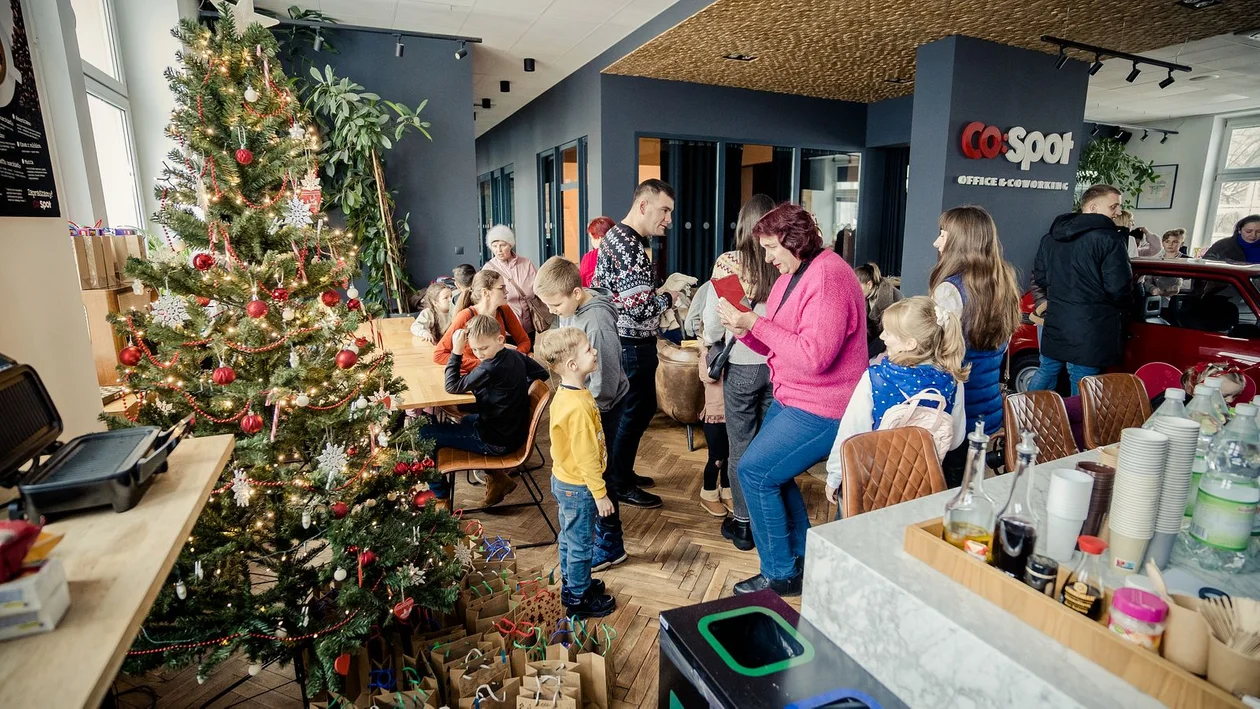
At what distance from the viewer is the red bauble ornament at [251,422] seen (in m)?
1.82

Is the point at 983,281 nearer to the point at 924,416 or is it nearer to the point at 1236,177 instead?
the point at 924,416

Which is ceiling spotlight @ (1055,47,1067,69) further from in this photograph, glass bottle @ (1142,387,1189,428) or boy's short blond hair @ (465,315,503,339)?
boy's short blond hair @ (465,315,503,339)

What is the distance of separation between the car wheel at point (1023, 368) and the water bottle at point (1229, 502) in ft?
13.3

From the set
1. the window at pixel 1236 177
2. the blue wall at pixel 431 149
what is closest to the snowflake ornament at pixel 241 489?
the blue wall at pixel 431 149

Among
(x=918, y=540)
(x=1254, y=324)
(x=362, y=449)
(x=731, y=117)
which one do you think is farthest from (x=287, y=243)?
(x=731, y=117)

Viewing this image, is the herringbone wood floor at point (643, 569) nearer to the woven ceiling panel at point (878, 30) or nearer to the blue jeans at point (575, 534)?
the blue jeans at point (575, 534)

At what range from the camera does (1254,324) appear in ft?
11.7

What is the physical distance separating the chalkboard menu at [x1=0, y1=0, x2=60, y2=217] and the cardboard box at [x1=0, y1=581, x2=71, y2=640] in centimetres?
136

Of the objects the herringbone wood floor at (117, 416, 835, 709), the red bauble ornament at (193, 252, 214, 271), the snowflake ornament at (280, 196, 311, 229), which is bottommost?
the herringbone wood floor at (117, 416, 835, 709)

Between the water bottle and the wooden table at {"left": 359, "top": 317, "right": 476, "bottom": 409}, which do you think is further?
the wooden table at {"left": 359, "top": 317, "right": 476, "bottom": 409}

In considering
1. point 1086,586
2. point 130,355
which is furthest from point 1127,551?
point 130,355

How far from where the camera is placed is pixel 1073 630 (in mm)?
893

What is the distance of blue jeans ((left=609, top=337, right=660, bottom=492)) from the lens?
300 centimetres

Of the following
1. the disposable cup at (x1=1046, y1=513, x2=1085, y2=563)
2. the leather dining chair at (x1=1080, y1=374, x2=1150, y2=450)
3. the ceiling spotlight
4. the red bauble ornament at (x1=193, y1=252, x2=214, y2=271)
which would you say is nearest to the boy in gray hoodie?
the red bauble ornament at (x1=193, y1=252, x2=214, y2=271)
